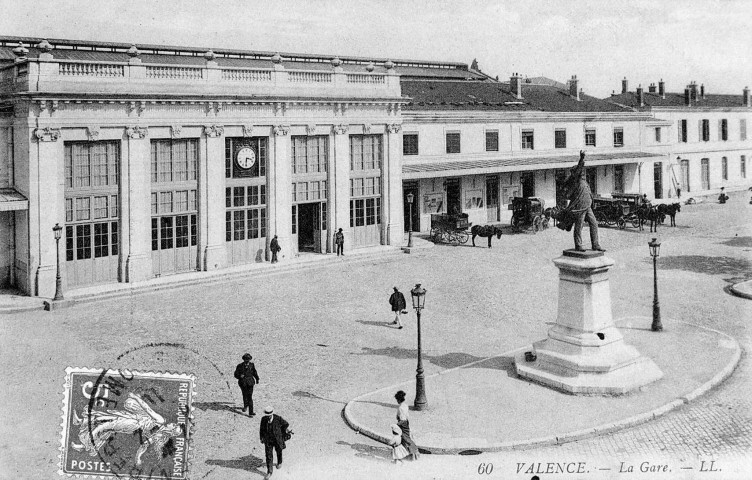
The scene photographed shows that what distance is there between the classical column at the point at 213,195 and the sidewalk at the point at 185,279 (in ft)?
2.29

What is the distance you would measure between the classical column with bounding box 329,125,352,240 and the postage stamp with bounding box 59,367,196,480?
53.6 feet

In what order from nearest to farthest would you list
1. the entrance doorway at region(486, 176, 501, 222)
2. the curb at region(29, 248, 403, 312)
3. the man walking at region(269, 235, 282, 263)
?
the curb at region(29, 248, 403, 312) → the man walking at region(269, 235, 282, 263) → the entrance doorway at region(486, 176, 501, 222)

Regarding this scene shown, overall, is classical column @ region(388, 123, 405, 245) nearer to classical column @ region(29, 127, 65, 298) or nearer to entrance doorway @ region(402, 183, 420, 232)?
entrance doorway @ region(402, 183, 420, 232)

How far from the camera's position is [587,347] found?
1309 cm

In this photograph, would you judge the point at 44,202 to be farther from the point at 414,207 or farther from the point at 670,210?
the point at 670,210

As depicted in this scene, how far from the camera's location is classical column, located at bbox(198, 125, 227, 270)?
2339 cm

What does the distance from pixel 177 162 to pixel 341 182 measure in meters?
6.71

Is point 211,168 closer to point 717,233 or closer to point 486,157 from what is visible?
point 486,157

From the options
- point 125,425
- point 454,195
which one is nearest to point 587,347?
point 125,425

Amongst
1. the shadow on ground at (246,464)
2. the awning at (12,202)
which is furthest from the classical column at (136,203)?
the shadow on ground at (246,464)

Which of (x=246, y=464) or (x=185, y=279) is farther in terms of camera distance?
(x=185, y=279)

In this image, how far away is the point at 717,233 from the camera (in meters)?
32.5

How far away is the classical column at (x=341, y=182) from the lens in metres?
26.7

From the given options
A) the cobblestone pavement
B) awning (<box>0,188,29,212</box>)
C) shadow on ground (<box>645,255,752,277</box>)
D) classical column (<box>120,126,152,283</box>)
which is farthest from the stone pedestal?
awning (<box>0,188,29,212</box>)
